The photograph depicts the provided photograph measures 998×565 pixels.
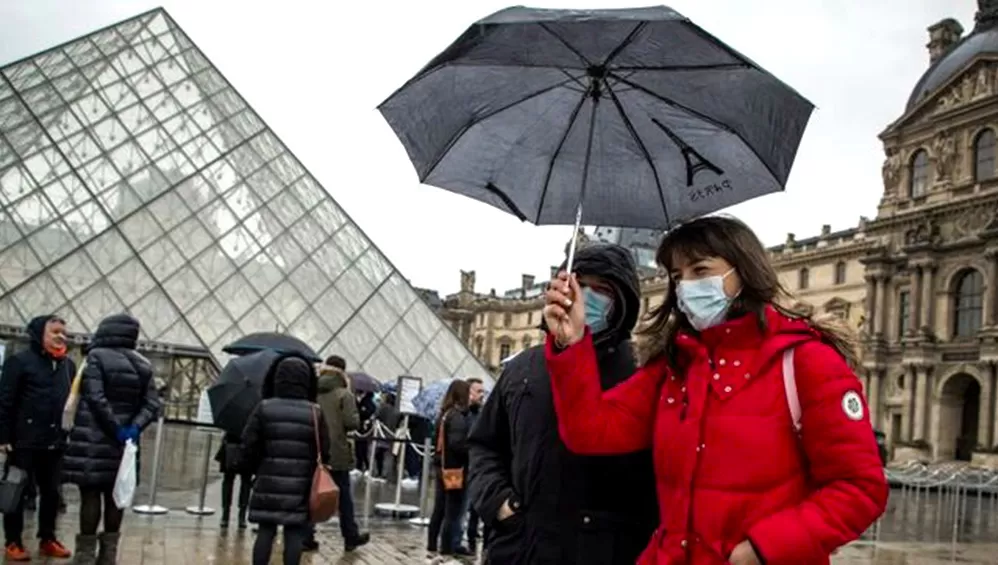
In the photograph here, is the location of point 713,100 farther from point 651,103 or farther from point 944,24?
point 944,24

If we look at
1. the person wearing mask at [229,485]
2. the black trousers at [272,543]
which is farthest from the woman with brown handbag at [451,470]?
the black trousers at [272,543]

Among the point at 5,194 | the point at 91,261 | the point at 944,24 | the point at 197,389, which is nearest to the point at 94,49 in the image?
the point at 5,194

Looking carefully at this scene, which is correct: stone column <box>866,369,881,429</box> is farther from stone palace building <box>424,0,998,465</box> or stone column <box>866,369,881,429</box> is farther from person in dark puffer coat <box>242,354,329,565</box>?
person in dark puffer coat <box>242,354,329,565</box>

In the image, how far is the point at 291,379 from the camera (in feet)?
19.6

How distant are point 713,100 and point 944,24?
180 feet

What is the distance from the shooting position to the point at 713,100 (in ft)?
10.9

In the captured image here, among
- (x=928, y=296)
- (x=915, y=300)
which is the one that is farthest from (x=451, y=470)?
(x=915, y=300)

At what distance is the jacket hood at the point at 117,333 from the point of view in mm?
6820

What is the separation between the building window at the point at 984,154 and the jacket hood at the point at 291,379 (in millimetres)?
42523

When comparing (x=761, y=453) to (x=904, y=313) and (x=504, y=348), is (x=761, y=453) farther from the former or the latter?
(x=504, y=348)

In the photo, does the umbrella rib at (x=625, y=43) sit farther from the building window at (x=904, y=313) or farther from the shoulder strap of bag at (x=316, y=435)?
the building window at (x=904, y=313)

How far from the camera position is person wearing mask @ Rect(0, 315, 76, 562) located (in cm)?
647

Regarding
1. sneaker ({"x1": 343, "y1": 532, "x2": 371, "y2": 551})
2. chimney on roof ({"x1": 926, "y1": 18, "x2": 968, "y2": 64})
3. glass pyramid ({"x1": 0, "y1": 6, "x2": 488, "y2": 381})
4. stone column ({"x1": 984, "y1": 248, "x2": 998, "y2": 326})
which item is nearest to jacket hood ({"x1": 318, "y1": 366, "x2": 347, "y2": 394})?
sneaker ({"x1": 343, "y1": 532, "x2": 371, "y2": 551})

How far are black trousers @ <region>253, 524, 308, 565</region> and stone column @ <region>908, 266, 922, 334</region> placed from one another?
4296 cm
